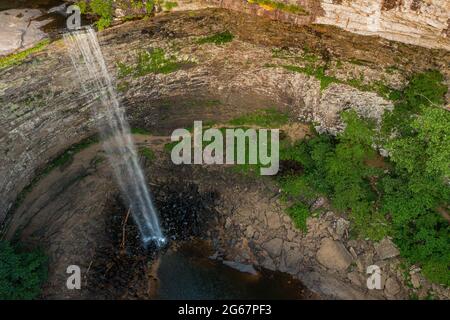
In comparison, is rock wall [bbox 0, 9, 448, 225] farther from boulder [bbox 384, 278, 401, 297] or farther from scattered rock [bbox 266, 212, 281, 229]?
boulder [bbox 384, 278, 401, 297]

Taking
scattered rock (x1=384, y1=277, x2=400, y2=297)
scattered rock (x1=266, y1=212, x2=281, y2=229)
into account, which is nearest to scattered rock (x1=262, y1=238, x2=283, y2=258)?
scattered rock (x1=266, y1=212, x2=281, y2=229)

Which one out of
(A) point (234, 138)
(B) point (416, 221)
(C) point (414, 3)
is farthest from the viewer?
(A) point (234, 138)

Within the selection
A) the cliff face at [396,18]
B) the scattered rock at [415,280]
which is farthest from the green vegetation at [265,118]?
the scattered rock at [415,280]

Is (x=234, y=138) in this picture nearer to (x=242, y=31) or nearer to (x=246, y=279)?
(x=242, y=31)

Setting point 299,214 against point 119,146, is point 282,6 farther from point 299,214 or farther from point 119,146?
point 119,146

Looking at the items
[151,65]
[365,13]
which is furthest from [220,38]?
[365,13]

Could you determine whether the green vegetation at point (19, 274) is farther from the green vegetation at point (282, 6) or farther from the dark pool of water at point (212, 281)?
the green vegetation at point (282, 6)

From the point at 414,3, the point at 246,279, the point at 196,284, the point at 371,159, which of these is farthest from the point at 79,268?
the point at 414,3
